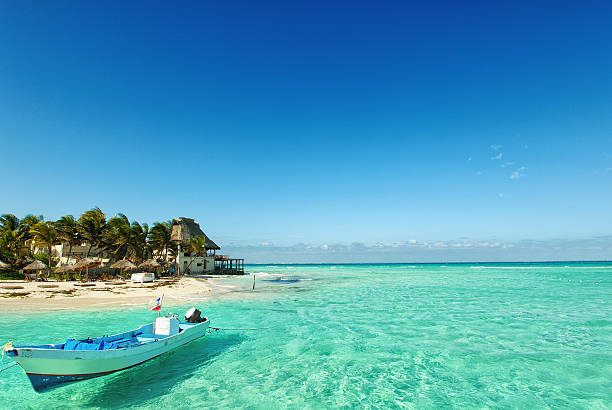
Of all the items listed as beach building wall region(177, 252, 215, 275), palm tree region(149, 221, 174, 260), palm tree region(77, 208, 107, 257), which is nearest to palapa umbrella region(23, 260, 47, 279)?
palm tree region(77, 208, 107, 257)

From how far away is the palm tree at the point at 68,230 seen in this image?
40.3m

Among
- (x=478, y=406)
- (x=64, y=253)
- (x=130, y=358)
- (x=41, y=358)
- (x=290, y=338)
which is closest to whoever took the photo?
(x=41, y=358)

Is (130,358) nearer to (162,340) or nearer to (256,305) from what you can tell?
(162,340)

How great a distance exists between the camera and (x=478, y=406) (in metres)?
8.47

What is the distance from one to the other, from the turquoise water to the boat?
1.83 feet

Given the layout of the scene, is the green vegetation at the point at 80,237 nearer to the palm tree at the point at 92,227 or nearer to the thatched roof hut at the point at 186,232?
the palm tree at the point at 92,227

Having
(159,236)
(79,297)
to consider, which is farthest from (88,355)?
(159,236)

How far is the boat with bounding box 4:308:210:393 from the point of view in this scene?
7898 millimetres

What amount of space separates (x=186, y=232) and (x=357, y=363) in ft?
161

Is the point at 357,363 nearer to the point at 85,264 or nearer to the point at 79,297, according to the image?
the point at 79,297

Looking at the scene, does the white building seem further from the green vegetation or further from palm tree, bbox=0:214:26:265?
palm tree, bbox=0:214:26:265

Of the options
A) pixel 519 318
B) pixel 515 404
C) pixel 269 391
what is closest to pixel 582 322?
pixel 519 318

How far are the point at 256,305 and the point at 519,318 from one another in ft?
62.0

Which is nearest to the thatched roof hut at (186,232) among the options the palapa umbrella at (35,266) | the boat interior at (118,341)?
the palapa umbrella at (35,266)
